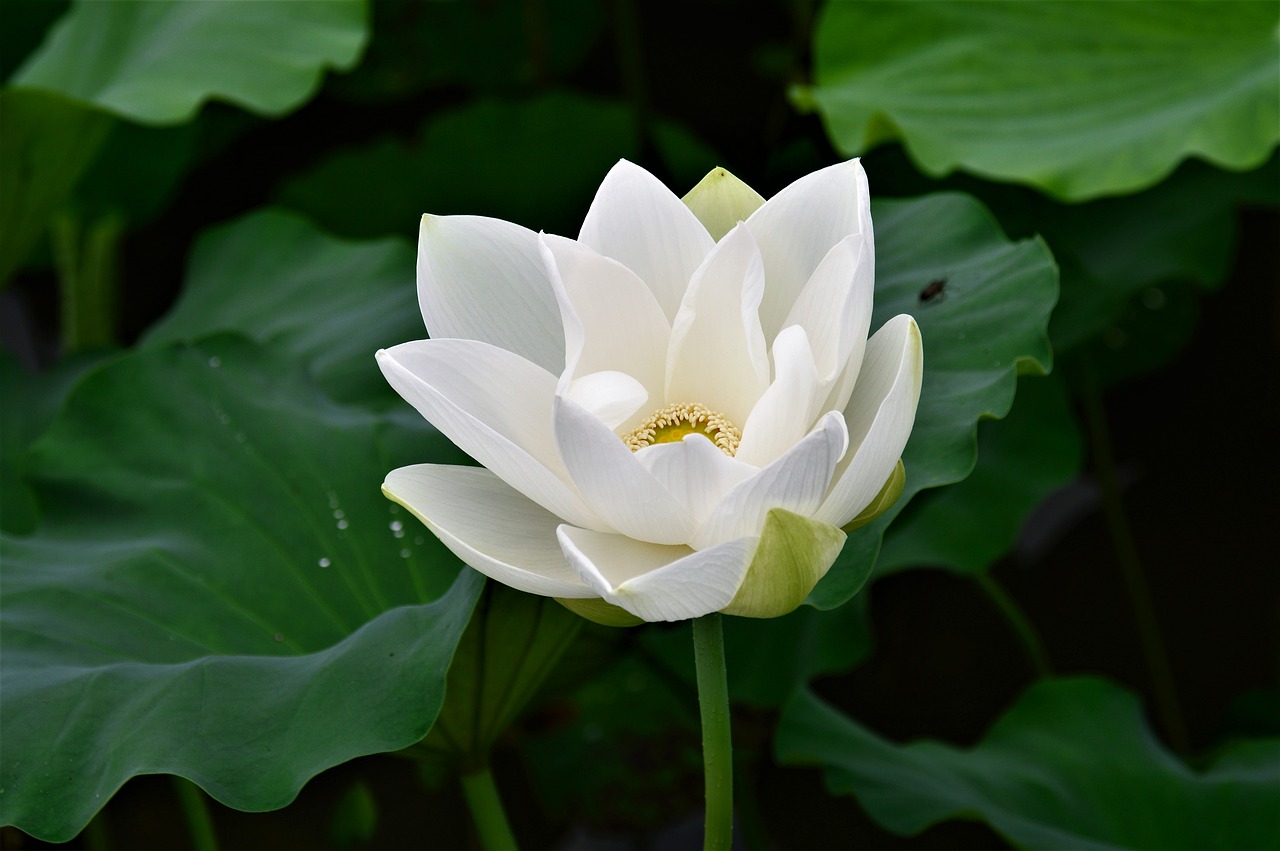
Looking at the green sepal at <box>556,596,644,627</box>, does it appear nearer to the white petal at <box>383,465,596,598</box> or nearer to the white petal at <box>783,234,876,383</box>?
the white petal at <box>383,465,596,598</box>

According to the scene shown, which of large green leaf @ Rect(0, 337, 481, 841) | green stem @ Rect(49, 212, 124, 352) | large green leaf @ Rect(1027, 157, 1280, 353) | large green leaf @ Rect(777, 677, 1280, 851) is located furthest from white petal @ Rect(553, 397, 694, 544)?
green stem @ Rect(49, 212, 124, 352)

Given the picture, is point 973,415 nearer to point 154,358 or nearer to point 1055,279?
point 1055,279

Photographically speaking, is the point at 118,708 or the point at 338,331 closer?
the point at 118,708

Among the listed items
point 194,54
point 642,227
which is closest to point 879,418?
point 642,227

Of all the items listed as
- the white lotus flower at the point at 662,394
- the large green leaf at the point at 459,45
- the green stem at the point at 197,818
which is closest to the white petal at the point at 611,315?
the white lotus flower at the point at 662,394

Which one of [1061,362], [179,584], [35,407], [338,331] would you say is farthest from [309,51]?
[1061,362]

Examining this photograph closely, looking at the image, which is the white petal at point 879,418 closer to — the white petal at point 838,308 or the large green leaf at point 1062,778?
the white petal at point 838,308

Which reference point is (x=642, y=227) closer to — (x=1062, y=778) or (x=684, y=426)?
(x=684, y=426)
